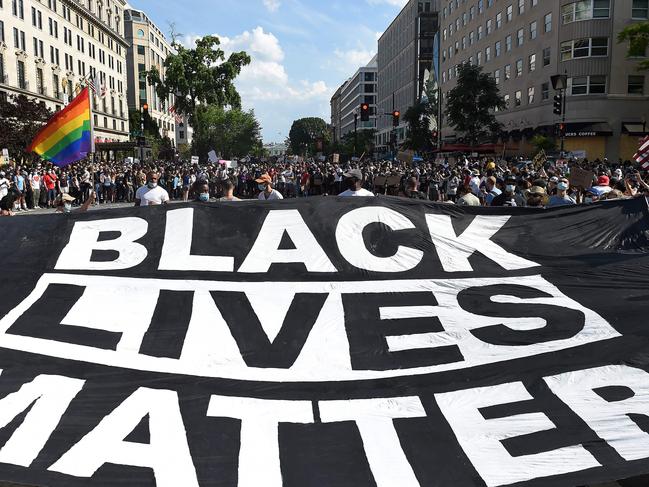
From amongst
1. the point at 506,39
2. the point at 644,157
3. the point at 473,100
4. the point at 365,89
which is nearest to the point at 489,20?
the point at 506,39

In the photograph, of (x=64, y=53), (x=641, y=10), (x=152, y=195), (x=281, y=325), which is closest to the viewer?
(x=281, y=325)

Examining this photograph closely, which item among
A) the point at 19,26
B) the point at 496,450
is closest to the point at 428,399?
the point at 496,450

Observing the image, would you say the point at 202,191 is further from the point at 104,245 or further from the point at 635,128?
the point at 635,128

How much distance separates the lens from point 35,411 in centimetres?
405

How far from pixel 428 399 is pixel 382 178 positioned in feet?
60.7

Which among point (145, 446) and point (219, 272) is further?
point (219, 272)

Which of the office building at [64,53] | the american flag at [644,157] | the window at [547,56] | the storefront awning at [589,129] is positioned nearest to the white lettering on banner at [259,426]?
the american flag at [644,157]

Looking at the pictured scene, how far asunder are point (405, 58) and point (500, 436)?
103095mm

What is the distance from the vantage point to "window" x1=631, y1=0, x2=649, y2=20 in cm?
4447

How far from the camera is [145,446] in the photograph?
148 inches

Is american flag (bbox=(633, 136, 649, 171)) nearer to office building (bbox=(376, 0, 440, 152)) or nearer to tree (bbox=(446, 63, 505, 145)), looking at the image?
tree (bbox=(446, 63, 505, 145))

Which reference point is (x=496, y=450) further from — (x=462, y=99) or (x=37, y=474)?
(x=462, y=99)

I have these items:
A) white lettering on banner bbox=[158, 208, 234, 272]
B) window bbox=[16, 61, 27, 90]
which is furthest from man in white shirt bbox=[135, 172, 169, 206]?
window bbox=[16, 61, 27, 90]

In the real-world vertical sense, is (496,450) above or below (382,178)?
below
